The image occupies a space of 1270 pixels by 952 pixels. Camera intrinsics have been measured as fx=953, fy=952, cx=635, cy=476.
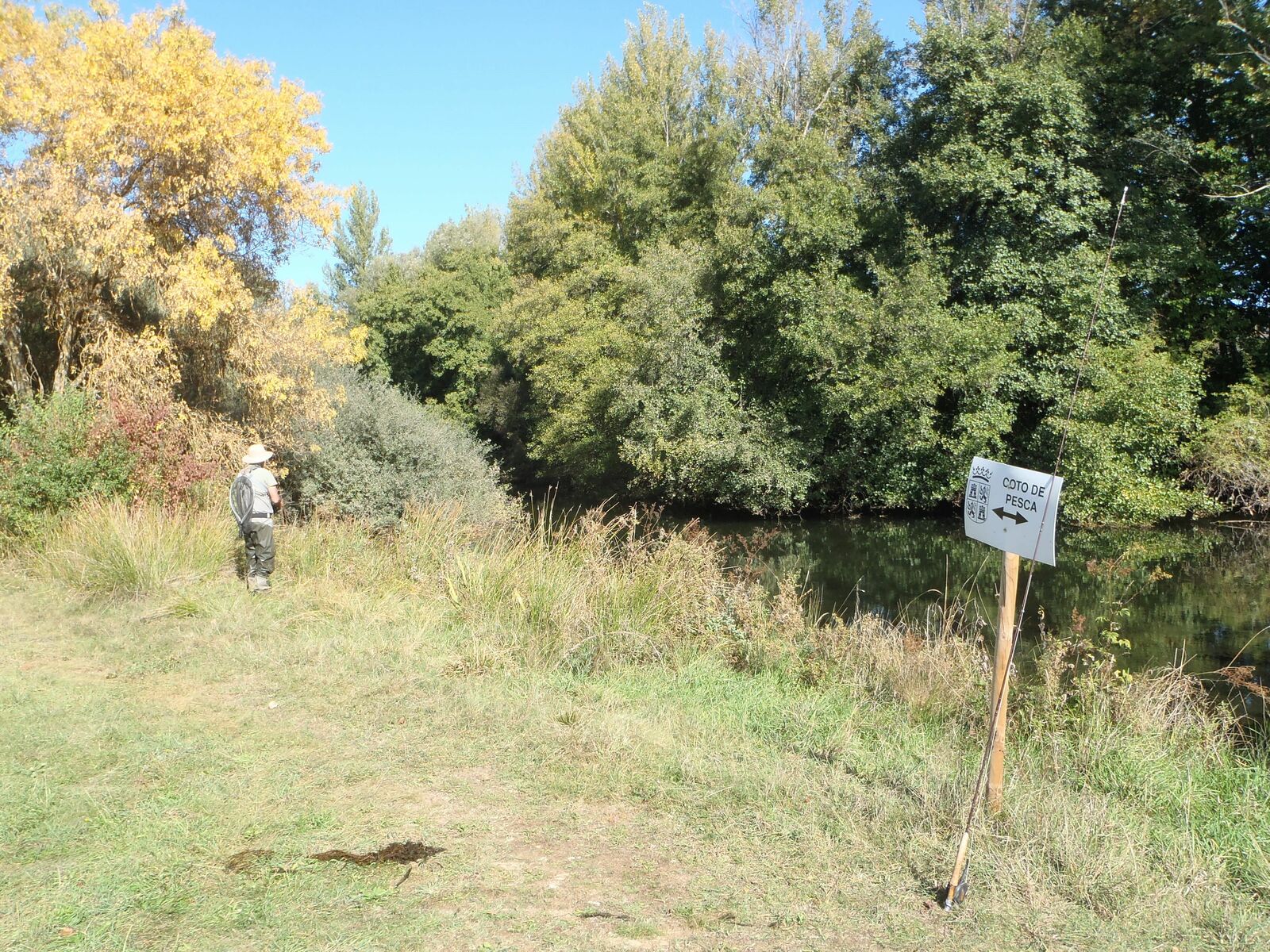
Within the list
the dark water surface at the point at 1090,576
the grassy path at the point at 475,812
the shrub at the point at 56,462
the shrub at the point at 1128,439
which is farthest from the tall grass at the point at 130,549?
the shrub at the point at 1128,439

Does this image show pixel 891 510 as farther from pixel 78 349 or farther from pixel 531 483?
pixel 78 349

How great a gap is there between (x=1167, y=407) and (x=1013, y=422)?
3.49m

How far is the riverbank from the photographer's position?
3.82m

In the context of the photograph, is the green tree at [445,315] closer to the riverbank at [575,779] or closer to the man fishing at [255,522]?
the man fishing at [255,522]

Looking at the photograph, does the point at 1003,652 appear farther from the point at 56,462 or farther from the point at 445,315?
the point at 445,315

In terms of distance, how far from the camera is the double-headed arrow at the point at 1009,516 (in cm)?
440

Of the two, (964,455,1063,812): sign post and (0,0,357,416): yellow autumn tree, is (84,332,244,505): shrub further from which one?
(964,455,1063,812): sign post

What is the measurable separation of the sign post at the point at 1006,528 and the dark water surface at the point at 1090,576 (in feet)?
17.3

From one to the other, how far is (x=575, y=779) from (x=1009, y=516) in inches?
105

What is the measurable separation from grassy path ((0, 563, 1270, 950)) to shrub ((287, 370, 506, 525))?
11697 millimetres

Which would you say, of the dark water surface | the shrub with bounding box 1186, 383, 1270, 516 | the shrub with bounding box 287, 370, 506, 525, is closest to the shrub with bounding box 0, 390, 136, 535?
the shrub with bounding box 287, 370, 506, 525

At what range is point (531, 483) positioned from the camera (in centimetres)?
3791

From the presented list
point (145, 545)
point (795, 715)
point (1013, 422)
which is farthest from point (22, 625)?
point (1013, 422)

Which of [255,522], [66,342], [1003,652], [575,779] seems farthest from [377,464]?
[1003,652]
